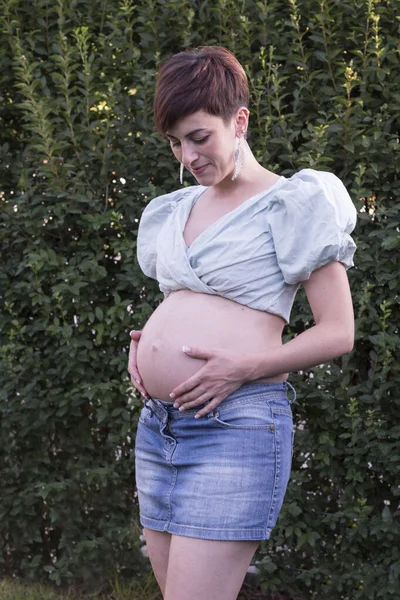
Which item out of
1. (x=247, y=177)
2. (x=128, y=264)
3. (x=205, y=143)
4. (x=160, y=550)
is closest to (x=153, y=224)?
(x=247, y=177)

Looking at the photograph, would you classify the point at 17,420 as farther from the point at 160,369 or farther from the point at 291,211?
the point at 291,211

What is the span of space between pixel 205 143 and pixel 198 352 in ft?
1.69

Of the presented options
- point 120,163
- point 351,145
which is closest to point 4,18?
point 120,163

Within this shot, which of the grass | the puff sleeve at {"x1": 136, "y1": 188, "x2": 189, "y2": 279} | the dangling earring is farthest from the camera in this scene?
the grass

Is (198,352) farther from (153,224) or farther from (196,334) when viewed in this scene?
(153,224)

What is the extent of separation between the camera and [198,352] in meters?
2.18

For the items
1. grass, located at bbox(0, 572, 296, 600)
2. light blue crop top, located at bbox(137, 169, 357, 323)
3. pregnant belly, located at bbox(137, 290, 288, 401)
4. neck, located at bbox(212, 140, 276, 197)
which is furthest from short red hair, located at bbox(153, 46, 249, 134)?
grass, located at bbox(0, 572, 296, 600)

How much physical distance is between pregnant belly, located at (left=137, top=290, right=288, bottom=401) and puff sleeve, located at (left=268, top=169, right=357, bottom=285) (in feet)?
0.48

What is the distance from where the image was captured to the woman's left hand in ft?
6.97

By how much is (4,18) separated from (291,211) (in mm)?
2060

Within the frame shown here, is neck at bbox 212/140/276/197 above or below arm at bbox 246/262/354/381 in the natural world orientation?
above

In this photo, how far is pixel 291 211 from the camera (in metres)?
2.16

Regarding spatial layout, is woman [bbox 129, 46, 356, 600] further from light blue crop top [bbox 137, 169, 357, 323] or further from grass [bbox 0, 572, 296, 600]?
grass [bbox 0, 572, 296, 600]

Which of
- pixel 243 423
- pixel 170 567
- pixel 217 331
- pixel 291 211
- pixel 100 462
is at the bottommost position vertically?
pixel 100 462
